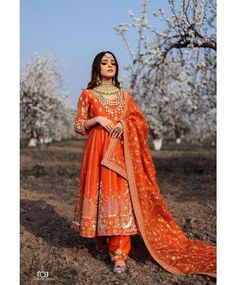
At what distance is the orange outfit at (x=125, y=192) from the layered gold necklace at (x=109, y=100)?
0.05 m

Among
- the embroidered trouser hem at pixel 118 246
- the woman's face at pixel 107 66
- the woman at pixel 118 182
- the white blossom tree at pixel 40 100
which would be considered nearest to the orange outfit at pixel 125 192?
the woman at pixel 118 182

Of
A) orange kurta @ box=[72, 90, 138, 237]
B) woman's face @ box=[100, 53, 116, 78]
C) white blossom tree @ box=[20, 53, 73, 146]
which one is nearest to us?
orange kurta @ box=[72, 90, 138, 237]

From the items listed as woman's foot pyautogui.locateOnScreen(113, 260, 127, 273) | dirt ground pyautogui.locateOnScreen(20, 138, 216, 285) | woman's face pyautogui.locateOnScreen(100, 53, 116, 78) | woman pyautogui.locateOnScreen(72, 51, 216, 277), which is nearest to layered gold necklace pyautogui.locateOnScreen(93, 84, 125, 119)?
woman pyautogui.locateOnScreen(72, 51, 216, 277)

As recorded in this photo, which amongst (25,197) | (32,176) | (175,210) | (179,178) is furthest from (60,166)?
(175,210)

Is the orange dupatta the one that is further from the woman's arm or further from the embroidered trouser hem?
the woman's arm

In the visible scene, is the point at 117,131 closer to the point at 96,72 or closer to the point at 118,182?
the point at 118,182

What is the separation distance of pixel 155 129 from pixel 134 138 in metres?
18.0

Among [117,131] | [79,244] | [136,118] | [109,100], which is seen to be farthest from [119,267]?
[109,100]

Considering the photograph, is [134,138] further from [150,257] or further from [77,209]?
[150,257]

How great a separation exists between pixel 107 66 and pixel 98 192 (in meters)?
1.18

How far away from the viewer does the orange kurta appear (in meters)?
4.33

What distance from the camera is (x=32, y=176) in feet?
39.0

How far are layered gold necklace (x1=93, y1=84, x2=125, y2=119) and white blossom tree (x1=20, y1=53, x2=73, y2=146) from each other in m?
6.23

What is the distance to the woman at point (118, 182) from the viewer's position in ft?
14.3
